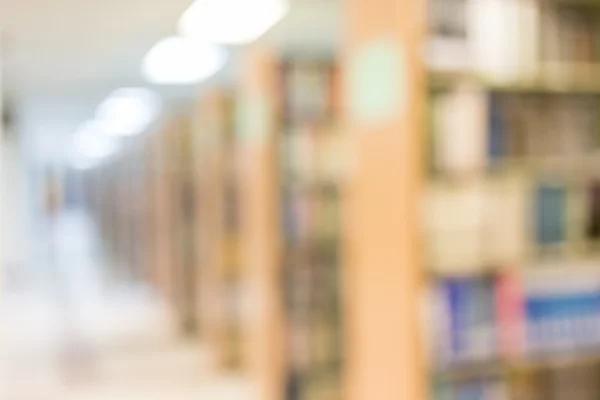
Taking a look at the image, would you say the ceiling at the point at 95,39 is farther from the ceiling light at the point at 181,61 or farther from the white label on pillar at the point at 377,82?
the white label on pillar at the point at 377,82

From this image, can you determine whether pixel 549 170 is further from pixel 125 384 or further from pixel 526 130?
pixel 125 384

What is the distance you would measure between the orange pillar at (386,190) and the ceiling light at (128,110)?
5740 mm

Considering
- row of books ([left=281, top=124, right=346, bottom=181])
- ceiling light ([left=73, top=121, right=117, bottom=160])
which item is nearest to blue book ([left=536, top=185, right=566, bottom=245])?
row of books ([left=281, top=124, right=346, bottom=181])

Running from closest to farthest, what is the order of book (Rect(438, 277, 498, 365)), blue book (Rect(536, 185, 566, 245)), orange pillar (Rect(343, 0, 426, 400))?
1. orange pillar (Rect(343, 0, 426, 400))
2. book (Rect(438, 277, 498, 365))
3. blue book (Rect(536, 185, 566, 245))

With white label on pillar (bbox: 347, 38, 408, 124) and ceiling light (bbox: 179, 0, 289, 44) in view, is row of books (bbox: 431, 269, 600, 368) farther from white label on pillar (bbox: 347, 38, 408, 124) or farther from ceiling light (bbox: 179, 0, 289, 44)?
ceiling light (bbox: 179, 0, 289, 44)

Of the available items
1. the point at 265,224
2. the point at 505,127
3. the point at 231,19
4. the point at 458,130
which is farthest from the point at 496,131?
the point at 231,19

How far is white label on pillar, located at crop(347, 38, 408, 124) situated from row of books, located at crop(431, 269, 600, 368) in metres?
0.58

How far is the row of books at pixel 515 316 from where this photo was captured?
2.47 m

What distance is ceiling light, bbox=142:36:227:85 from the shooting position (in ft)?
18.4

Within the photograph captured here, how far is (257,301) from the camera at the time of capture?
12.8ft

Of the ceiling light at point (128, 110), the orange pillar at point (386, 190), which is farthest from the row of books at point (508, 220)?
the ceiling light at point (128, 110)

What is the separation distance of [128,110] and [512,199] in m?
8.11

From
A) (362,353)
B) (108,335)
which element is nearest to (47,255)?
(108,335)

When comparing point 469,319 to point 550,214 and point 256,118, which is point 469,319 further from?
point 256,118
